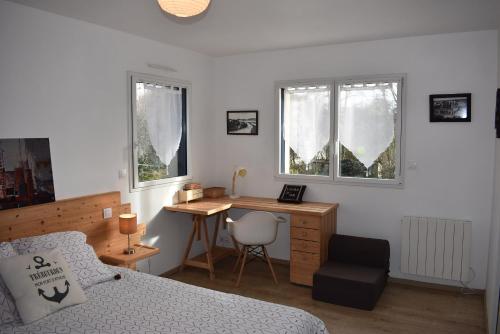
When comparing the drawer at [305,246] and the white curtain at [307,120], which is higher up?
the white curtain at [307,120]

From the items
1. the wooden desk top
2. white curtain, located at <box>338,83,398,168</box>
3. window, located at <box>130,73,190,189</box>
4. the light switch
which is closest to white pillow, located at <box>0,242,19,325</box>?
A: the light switch

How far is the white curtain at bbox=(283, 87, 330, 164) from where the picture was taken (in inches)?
194

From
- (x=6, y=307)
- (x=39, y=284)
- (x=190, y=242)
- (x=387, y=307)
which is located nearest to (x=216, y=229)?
(x=190, y=242)

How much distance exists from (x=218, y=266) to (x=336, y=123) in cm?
229

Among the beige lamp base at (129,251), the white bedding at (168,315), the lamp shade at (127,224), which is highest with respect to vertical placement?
the lamp shade at (127,224)

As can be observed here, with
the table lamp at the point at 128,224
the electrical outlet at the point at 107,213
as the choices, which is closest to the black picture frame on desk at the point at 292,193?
the table lamp at the point at 128,224

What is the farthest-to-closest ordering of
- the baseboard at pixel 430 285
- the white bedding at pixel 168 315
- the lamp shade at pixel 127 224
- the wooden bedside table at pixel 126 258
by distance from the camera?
the baseboard at pixel 430 285
the lamp shade at pixel 127 224
the wooden bedside table at pixel 126 258
the white bedding at pixel 168 315

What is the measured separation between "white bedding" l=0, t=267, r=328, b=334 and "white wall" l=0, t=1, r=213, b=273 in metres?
1.24

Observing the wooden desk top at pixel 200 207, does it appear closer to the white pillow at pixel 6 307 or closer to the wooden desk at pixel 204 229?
the wooden desk at pixel 204 229

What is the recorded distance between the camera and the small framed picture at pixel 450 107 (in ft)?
13.6

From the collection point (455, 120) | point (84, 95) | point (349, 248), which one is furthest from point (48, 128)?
point (455, 120)

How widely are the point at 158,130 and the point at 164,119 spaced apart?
0.16 metres

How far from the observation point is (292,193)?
195 inches

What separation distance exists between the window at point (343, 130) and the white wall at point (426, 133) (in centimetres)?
12
